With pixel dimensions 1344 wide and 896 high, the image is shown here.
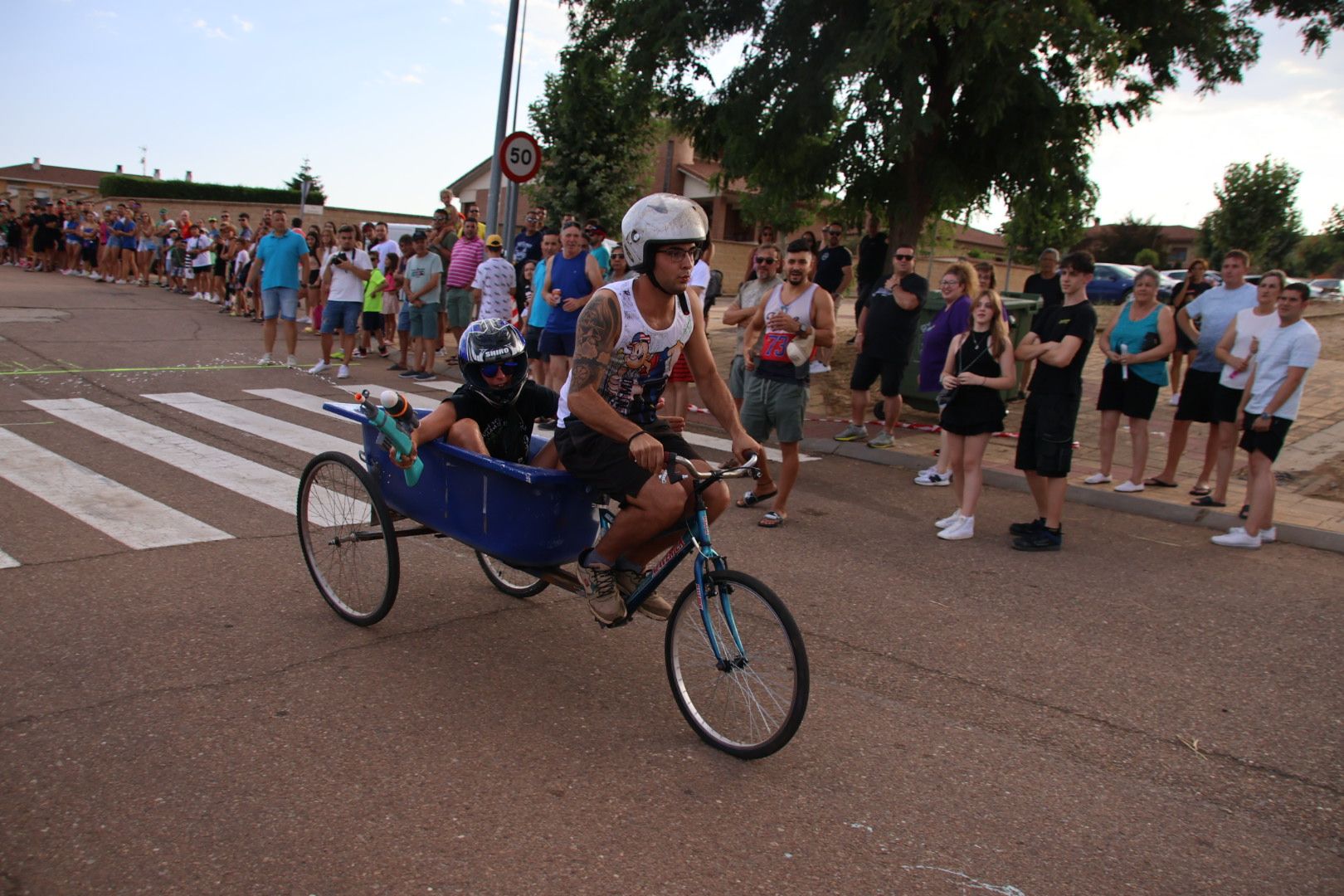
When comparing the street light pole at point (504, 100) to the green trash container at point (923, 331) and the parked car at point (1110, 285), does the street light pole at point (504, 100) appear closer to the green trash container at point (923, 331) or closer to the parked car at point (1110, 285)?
the green trash container at point (923, 331)

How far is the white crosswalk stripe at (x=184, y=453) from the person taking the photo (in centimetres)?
714

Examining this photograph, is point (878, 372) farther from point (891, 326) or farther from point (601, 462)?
point (601, 462)

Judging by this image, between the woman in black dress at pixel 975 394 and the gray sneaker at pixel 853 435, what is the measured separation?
3044mm

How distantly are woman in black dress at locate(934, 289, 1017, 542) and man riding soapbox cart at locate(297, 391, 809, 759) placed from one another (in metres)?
3.25

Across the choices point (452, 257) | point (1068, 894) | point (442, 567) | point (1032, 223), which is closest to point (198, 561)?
point (442, 567)

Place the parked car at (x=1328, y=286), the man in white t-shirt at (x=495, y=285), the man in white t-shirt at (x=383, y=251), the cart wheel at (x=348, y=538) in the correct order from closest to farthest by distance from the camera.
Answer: the cart wheel at (x=348, y=538) < the man in white t-shirt at (x=495, y=285) < the man in white t-shirt at (x=383, y=251) < the parked car at (x=1328, y=286)

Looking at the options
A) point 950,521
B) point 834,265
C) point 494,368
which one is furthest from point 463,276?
point 494,368

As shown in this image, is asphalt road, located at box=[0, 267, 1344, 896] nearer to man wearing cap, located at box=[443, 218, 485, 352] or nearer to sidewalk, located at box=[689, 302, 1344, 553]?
sidewalk, located at box=[689, 302, 1344, 553]

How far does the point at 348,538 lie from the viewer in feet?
15.8

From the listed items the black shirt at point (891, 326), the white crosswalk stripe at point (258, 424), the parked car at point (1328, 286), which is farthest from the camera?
the parked car at point (1328, 286)

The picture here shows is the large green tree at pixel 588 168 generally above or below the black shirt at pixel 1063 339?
above

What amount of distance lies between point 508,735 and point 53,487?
477cm

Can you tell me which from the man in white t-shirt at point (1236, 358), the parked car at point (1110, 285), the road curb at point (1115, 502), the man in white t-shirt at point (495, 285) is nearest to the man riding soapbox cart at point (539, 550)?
the road curb at point (1115, 502)

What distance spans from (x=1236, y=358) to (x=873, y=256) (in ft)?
22.8
